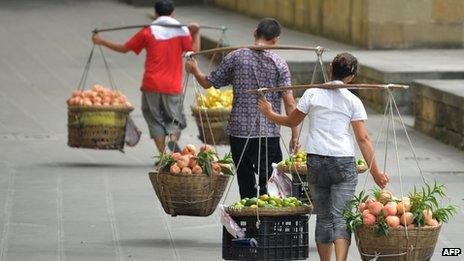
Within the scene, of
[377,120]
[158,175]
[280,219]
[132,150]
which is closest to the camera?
[280,219]

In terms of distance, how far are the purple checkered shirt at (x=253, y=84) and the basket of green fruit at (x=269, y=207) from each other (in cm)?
140

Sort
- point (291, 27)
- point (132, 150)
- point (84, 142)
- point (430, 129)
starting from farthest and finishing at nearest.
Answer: point (291, 27), point (430, 129), point (132, 150), point (84, 142)

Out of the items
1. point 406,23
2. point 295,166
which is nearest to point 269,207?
point 295,166

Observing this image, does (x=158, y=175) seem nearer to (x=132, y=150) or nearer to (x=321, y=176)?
(x=321, y=176)

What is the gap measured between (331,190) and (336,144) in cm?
30

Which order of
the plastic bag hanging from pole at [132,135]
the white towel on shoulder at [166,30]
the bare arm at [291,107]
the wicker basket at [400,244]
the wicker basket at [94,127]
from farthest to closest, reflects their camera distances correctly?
the plastic bag hanging from pole at [132,135], the wicker basket at [94,127], the white towel on shoulder at [166,30], the bare arm at [291,107], the wicker basket at [400,244]

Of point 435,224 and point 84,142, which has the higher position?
point 435,224

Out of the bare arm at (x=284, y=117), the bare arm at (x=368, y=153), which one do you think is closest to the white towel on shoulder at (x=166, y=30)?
the bare arm at (x=284, y=117)

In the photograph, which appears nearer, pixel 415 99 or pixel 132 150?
pixel 132 150

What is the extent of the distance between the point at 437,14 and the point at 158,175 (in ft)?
44.9

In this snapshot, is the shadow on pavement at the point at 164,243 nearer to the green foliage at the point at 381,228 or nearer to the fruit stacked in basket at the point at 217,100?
the green foliage at the point at 381,228

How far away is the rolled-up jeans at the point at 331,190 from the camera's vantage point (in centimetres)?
933

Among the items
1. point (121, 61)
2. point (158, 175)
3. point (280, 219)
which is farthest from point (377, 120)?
point (280, 219)

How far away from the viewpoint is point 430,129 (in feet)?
58.1
